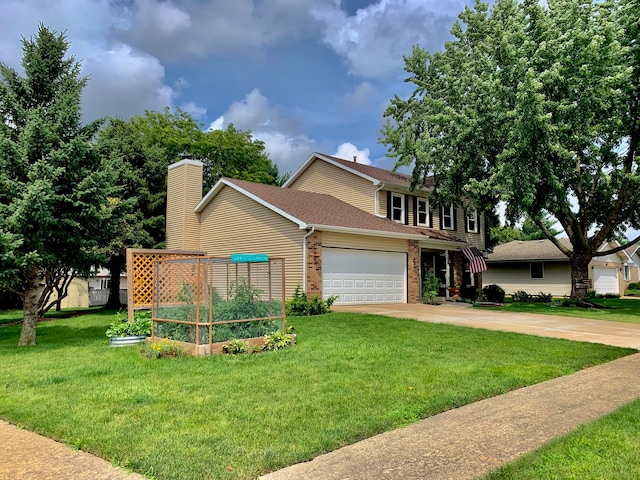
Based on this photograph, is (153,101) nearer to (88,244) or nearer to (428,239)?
(428,239)

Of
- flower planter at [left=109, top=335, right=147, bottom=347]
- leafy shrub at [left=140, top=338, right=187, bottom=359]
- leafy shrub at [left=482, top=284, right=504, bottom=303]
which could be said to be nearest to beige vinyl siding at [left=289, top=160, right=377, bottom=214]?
leafy shrub at [left=482, top=284, right=504, bottom=303]

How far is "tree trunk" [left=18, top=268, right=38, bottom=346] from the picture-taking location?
10.4 meters

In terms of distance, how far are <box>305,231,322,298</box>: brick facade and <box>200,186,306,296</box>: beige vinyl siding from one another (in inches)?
14.1

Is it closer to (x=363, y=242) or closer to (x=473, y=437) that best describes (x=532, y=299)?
(x=363, y=242)

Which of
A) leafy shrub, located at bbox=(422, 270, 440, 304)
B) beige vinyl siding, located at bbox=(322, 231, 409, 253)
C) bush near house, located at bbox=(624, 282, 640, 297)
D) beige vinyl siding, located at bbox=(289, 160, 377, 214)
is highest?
beige vinyl siding, located at bbox=(289, 160, 377, 214)

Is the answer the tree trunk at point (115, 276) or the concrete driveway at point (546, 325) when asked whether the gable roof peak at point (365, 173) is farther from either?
the tree trunk at point (115, 276)

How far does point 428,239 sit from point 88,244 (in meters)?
14.9

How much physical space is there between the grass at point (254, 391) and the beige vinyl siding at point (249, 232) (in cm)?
746

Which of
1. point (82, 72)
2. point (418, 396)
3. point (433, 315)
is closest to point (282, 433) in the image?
point (418, 396)

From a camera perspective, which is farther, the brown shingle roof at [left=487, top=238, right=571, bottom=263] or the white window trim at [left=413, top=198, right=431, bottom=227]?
the brown shingle roof at [left=487, top=238, right=571, bottom=263]

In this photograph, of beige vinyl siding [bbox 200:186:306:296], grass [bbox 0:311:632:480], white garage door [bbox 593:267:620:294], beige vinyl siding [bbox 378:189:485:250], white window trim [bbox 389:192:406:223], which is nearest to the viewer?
grass [bbox 0:311:632:480]

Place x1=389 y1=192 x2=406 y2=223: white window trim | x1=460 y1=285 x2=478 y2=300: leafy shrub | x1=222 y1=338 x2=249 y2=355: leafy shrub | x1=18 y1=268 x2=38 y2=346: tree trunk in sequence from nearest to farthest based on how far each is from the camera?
x1=222 y1=338 x2=249 y2=355: leafy shrub, x1=18 y1=268 x2=38 y2=346: tree trunk, x1=389 y1=192 x2=406 y2=223: white window trim, x1=460 y1=285 x2=478 y2=300: leafy shrub

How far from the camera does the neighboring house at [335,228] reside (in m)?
17.6

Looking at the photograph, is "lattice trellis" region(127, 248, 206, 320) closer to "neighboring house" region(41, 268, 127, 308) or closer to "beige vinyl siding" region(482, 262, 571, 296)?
"neighboring house" region(41, 268, 127, 308)
